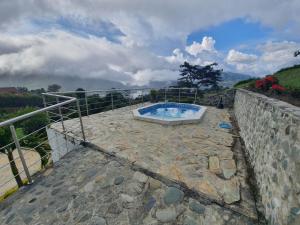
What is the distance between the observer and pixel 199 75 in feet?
72.8

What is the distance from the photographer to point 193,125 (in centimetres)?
501

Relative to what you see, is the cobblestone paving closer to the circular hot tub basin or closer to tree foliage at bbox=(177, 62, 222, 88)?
the circular hot tub basin

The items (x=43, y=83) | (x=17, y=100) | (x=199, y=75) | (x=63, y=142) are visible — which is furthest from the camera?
(x=43, y=83)

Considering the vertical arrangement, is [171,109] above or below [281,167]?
below

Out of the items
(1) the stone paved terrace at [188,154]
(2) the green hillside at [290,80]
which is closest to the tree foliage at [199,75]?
(2) the green hillside at [290,80]

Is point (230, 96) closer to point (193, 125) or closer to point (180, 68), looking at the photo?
point (193, 125)

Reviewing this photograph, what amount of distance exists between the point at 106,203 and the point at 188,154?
5.55ft

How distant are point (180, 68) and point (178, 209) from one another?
22.4 meters

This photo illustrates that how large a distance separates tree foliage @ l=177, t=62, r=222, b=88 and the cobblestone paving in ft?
66.6

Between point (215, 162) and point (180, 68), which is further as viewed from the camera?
point (180, 68)

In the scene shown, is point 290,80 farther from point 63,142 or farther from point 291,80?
point 63,142

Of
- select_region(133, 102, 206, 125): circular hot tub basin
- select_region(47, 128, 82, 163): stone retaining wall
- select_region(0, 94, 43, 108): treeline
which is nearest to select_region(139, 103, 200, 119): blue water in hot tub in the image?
select_region(133, 102, 206, 125): circular hot tub basin

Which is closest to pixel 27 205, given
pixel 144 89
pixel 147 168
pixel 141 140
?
pixel 147 168

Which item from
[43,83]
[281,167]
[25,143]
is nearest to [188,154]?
[281,167]
